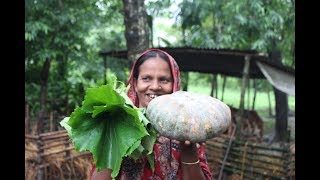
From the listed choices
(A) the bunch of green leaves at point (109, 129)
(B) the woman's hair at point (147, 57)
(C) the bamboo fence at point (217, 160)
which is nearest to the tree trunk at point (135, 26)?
(C) the bamboo fence at point (217, 160)

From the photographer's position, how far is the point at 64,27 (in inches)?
384

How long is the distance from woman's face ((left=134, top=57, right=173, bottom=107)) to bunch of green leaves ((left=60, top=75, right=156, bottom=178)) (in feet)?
0.62

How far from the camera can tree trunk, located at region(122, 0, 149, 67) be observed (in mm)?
5262

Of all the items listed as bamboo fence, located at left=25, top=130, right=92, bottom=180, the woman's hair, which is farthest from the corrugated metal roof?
the woman's hair

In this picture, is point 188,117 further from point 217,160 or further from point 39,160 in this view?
point 217,160

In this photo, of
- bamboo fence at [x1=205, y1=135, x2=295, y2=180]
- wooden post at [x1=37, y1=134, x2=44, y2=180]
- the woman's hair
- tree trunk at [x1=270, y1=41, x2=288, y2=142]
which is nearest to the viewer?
the woman's hair

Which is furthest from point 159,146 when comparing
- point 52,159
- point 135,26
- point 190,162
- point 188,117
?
point 52,159

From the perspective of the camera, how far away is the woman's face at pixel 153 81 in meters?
2.05

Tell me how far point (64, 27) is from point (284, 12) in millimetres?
5695

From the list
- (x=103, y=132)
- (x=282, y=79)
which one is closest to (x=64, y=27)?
(x=282, y=79)

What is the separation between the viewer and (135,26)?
526cm

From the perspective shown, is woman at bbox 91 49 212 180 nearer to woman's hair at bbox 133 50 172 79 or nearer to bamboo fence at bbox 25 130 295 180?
woman's hair at bbox 133 50 172 79

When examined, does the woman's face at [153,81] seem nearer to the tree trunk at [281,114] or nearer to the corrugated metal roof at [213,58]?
the corrugated metal roof at [213,58]
